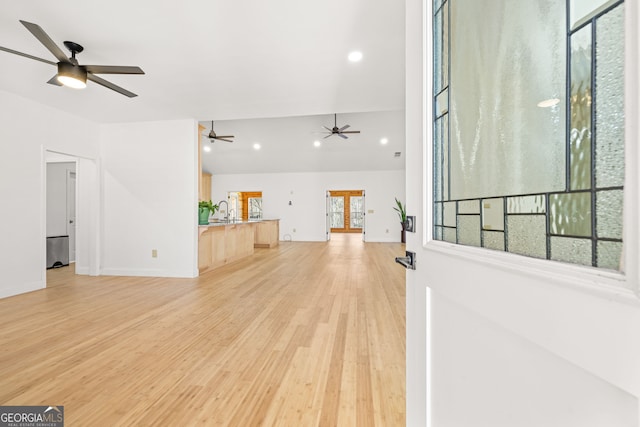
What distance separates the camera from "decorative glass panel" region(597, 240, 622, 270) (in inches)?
13.4

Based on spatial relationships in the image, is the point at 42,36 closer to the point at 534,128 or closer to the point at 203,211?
the point at 534,128

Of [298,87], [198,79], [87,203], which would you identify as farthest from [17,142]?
[298,87]

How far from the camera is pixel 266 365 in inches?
69.1

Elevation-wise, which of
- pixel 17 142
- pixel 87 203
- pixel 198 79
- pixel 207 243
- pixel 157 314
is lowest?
pixel 157 314

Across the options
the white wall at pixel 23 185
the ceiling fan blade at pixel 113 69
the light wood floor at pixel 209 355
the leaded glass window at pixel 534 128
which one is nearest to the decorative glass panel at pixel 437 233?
the leaded glass window at pixel 534 128

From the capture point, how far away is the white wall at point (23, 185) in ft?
11.0

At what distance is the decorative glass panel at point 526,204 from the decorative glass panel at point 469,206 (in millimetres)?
99

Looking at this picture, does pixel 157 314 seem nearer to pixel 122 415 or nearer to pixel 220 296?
pixel 220 296

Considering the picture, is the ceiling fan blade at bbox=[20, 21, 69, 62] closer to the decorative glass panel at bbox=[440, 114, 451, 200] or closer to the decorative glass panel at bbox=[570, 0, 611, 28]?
the decorative glass panel at bbox=[440, 114, 451, 200]

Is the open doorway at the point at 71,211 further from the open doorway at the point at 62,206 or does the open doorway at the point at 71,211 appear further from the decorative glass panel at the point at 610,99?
the decorative glass panel at the point at 610,99

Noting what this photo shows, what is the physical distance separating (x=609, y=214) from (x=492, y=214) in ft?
0.81

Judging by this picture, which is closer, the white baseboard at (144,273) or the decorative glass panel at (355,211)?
the white baseboard at (144,273)

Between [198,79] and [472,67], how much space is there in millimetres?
3126

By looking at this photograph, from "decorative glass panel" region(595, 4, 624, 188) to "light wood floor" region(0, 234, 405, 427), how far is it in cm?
139
